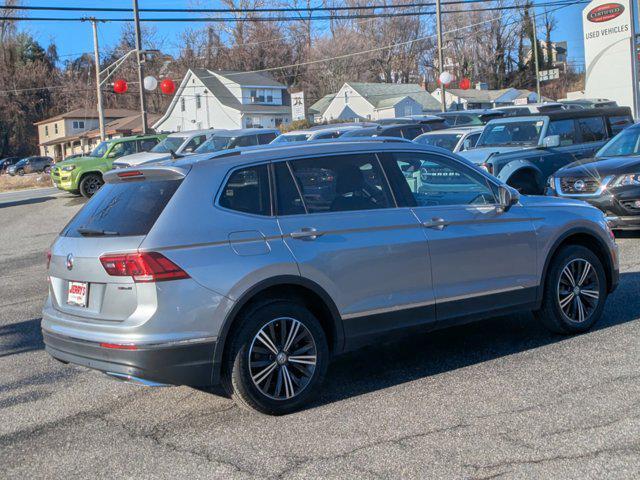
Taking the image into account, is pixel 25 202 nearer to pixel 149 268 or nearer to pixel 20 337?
pixel 20 337

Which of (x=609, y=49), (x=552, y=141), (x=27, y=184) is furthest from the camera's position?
(x=27, y=184)

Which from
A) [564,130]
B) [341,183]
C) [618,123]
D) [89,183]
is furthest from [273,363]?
[89,183]

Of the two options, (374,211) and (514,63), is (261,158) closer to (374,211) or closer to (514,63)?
(374,211)

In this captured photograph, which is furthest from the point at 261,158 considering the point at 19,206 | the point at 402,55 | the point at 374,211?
the point at 402,55

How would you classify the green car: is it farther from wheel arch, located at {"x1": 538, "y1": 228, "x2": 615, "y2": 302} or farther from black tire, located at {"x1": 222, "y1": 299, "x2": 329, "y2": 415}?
black tire, located at {"x1": 222, "y1": 299, "x2": 329, "y2": 415}

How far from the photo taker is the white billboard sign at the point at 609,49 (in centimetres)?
3433

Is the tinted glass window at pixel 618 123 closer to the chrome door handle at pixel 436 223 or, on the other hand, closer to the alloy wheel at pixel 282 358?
the chrome door handle at pixel 436 223

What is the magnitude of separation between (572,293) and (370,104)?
61062 mm

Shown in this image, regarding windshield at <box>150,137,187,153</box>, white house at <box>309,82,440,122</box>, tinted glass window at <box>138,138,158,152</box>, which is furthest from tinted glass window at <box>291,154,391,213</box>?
white house at <box>309,82,440,122</box>

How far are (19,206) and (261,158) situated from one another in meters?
19.1

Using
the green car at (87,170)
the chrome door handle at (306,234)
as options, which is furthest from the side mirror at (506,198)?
the green car at (87,170)

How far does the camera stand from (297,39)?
76.0 metres

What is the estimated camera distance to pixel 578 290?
22.8 ft

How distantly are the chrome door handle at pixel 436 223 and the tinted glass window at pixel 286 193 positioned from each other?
1031 mm
